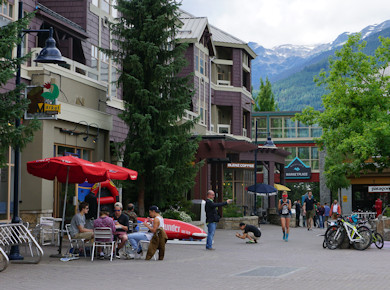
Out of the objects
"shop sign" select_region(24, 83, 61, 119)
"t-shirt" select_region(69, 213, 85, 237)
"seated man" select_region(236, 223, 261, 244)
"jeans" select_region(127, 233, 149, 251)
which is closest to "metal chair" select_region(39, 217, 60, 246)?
"shop sign" select_region(24, 83, 61, 119)

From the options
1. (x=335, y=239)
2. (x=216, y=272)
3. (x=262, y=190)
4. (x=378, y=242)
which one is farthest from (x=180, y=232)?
(x=262, y=190)

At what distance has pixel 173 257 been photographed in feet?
58.6

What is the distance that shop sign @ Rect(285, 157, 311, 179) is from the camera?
69.1 m

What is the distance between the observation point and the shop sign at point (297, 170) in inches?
2721

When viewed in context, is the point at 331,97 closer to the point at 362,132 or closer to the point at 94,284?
the point at 362,132

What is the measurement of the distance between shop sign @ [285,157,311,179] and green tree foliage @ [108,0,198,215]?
146 feet

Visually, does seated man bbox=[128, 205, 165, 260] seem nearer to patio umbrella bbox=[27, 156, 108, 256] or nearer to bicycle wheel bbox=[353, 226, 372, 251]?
patio umbrella bbox=[27, 156, 108, 256]

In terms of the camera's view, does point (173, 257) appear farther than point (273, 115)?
No

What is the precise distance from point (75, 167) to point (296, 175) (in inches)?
2110

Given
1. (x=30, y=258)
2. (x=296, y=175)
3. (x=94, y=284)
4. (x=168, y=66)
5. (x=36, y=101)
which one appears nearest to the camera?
(x=94, y=284)

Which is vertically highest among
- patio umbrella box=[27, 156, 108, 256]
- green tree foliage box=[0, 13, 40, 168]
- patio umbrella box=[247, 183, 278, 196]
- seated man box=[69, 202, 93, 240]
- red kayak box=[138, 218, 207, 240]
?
green tree foliage box=[0, 13, 40, 168]

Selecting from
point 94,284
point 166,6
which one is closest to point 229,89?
point 166,6

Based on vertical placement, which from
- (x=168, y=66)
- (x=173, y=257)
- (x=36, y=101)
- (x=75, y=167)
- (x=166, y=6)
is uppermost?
(x=166, y=6)

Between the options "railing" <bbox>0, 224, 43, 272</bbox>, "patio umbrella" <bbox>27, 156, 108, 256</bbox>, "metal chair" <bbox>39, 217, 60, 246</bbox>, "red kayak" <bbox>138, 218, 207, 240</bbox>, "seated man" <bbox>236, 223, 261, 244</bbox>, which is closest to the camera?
"railing" <bbox>0, 224, 43, 272</bbox>
